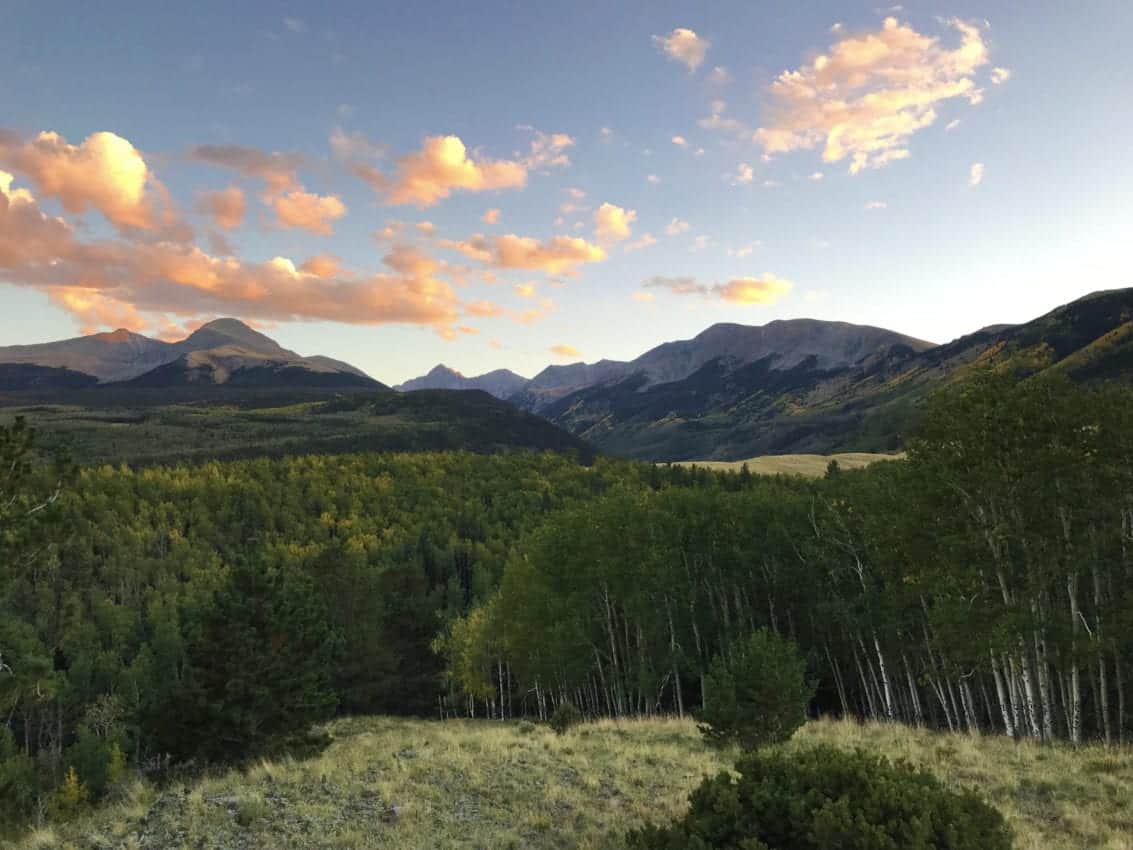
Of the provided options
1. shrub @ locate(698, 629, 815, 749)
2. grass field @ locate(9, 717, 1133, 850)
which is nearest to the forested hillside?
shrub @ locate(698, 629, 815, 749)

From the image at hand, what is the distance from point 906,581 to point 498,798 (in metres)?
22.8

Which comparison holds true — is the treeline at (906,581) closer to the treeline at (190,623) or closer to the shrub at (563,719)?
the shrub at (563,719)

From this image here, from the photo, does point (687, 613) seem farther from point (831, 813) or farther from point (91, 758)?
point (91, 758)

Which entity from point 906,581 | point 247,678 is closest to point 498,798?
point 247,678

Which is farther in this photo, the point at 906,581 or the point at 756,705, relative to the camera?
the point at 906,581

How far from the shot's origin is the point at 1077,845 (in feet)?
40.2

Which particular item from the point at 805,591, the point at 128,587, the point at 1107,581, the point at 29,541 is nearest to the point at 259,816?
the point at 29,541

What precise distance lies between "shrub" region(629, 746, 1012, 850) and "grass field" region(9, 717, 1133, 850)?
4112 mm

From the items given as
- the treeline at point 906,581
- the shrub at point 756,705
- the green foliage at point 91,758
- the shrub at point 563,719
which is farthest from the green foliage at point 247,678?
the green foliage at point 91,758

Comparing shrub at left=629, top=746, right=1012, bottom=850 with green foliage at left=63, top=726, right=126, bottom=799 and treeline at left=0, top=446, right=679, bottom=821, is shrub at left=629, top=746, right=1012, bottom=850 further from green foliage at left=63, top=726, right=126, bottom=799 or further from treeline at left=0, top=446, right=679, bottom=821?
green foliage at left=63, top=726, right=126, bottom=799

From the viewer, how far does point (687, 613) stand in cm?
5866

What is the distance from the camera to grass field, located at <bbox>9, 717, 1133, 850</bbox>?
42.3ft

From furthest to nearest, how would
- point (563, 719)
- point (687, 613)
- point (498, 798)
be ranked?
point (687, 613)
point (563, 719)
point (498, 798)

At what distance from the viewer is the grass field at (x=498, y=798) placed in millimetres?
12906
